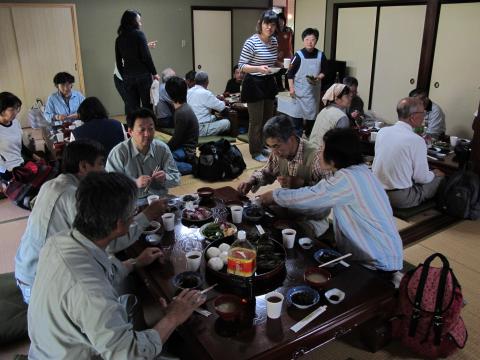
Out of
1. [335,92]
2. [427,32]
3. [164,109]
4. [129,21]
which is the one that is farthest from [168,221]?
[427,32]

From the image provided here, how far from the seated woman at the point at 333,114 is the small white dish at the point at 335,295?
2.45 metres

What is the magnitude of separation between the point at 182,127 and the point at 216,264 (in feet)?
9.22

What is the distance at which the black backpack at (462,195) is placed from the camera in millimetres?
3729

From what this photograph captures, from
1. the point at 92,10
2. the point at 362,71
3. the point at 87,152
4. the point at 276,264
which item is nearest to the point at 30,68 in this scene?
the point at 92,10

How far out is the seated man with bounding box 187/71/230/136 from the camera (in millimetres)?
5641

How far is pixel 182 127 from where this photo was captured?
4473 mm

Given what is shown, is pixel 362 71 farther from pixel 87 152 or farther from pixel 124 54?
pixel 87 152

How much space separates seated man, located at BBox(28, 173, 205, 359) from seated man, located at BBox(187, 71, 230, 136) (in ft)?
14.1

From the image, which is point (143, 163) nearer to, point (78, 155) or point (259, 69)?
point (78, 155)

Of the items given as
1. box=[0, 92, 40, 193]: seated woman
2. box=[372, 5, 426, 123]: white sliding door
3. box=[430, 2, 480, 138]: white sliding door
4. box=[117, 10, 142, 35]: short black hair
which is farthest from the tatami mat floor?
box=[372, 5, 426, 123]: white sliding door

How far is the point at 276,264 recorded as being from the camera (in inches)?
74.5

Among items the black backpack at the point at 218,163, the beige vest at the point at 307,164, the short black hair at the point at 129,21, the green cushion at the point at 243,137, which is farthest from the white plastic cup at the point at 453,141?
the short black hair at the point at 129,21

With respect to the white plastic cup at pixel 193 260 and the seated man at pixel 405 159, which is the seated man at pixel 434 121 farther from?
the white plastic cup at pixel 193 260

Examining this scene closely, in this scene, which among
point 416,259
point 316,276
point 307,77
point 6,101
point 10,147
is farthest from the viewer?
point 307,77
